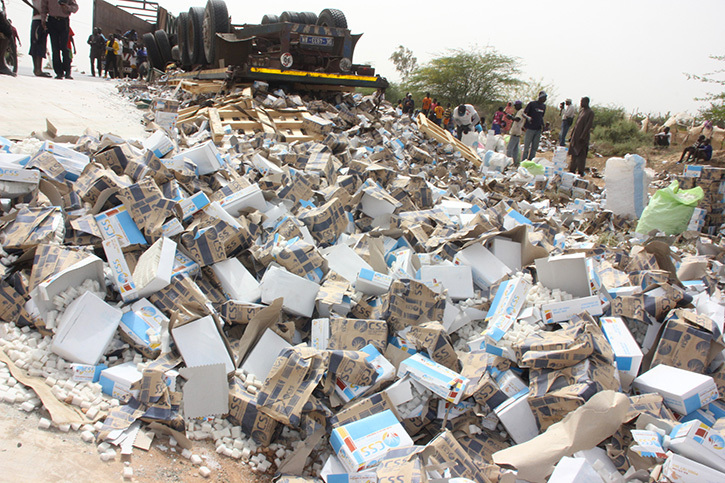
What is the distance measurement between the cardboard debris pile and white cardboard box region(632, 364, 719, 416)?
11 millimetres

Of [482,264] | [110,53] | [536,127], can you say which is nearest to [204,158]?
[482,264]

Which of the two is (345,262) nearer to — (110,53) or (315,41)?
(315,41)

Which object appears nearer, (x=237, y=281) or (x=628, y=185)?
(x=237, y=281)

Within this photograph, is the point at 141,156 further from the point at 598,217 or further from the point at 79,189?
the point at 598,217

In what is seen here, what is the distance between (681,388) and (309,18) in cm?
845

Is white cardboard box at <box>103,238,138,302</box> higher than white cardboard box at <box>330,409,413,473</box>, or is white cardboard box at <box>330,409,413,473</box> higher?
white cardboard box at <box>103,238,138,302</box>

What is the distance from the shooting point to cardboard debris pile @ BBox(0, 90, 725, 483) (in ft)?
5.66

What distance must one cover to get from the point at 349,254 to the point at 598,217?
4.05 metres

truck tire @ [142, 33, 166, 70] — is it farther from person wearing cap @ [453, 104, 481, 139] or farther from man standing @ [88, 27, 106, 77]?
person wearing cap @ [453, 104, 481, 139]

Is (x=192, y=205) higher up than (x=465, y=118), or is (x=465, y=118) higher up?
(x=465, y=118)

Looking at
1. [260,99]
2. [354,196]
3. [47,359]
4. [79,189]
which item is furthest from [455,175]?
[47,359]

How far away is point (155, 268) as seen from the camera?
7.12ft

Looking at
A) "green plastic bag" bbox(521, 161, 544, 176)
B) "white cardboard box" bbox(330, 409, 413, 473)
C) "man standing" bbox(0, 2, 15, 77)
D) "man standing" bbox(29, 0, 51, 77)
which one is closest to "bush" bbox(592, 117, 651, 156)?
"green plastic bag" bbox(521, 161, 544, 176)

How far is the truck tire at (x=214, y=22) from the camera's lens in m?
7.23
